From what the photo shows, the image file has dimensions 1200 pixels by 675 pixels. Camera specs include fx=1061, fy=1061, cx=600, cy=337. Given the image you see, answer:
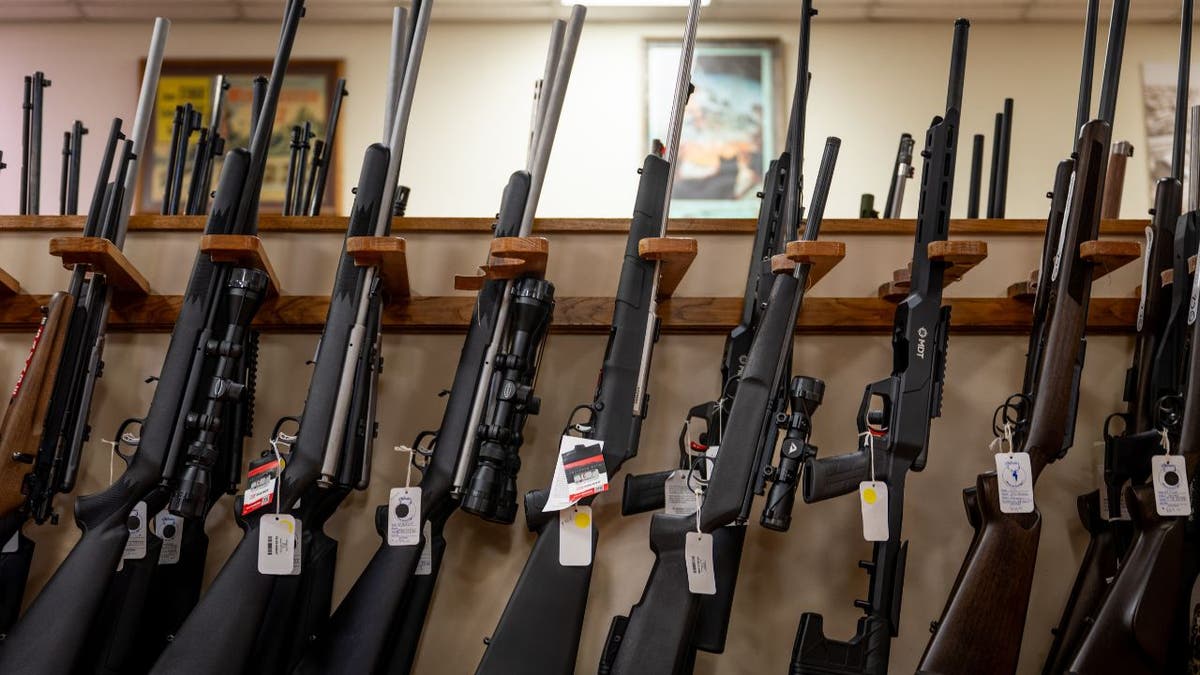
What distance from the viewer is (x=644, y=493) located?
2.32 m

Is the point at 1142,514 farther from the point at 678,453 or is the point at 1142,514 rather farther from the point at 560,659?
the point at 560,659

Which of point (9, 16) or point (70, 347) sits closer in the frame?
point (70, 347)

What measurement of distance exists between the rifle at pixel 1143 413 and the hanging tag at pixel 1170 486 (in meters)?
0.07

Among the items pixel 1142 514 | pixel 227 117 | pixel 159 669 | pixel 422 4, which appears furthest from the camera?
pixel 227 117

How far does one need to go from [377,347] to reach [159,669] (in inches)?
30.9

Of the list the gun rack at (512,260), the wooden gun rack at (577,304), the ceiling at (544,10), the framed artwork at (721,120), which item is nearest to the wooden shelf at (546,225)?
the wooden gun rack at (577,304)

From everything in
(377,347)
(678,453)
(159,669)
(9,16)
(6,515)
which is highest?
(9,16)

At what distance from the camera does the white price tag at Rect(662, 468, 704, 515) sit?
2312 mm

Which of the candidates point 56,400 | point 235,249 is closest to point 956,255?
point 235,249

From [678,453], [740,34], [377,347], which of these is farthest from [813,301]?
[740,34]

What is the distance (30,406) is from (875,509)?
178 centimetres

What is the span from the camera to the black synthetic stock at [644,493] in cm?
232

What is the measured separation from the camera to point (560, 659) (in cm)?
207

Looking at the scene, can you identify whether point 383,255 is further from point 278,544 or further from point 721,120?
point 721,120
